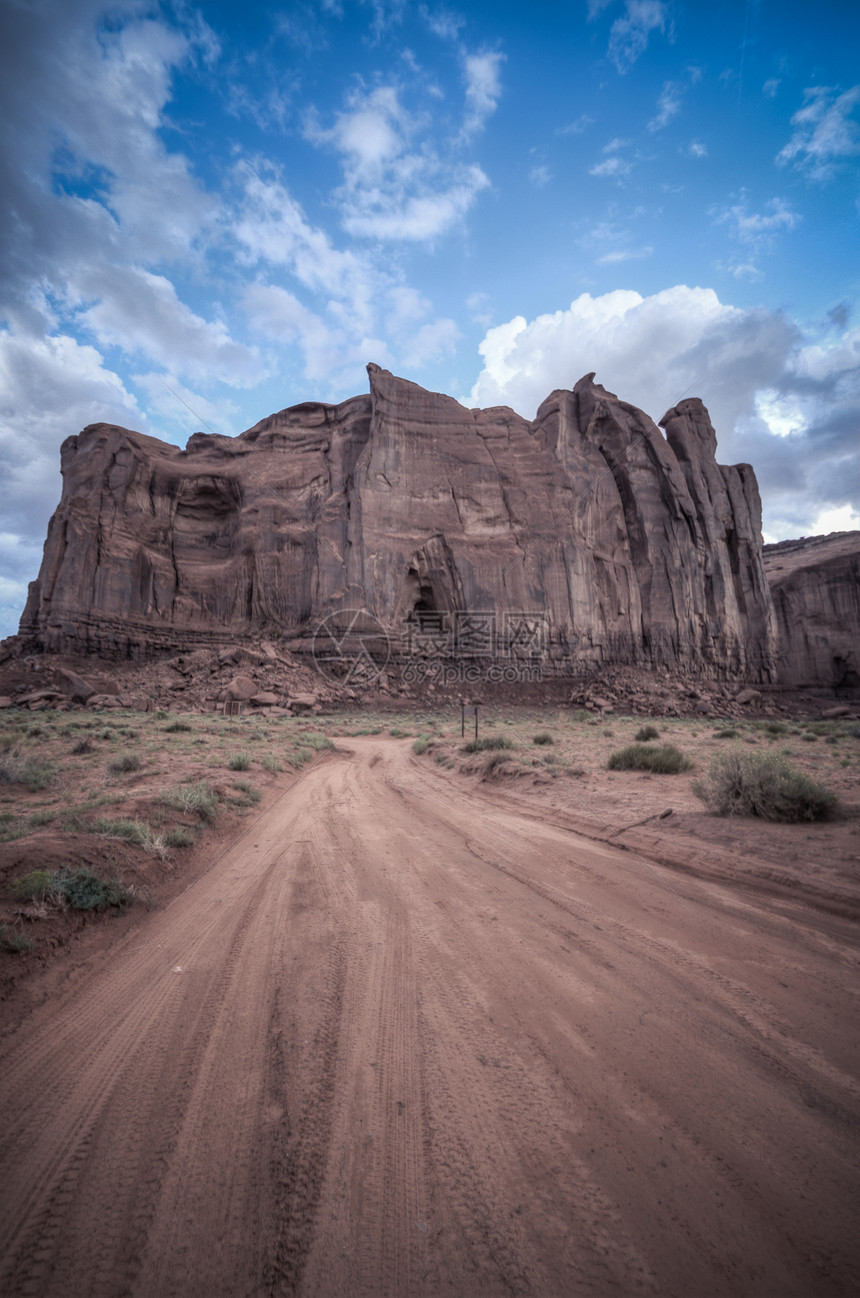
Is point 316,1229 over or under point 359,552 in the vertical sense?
under

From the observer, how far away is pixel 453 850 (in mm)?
4688

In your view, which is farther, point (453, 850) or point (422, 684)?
point (422, 684)

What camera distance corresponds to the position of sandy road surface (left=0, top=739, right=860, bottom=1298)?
4.05 ft

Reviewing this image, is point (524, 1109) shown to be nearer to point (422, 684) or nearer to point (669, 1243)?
point (669, 1243)

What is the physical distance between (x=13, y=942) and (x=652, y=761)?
8.34 m

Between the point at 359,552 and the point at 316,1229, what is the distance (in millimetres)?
31997

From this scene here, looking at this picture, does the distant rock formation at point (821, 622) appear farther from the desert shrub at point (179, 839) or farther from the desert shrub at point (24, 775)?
the desert shrub at point (24, 775)

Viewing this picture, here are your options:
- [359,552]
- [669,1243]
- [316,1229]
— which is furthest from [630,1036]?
[359,552]

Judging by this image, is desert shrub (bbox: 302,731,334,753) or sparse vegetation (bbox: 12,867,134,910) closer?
sparse vegetation (bbox: 12,867,134,910)

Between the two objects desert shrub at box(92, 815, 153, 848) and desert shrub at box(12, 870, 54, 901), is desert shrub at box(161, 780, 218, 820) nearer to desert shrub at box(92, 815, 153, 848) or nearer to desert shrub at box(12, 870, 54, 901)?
desert shrub at box(92, 815, 153, 848)

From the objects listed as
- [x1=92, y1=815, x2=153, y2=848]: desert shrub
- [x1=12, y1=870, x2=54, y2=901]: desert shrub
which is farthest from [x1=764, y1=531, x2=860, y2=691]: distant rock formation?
[x1=12, y1=870, x2=54, y2=901]: desert shrub

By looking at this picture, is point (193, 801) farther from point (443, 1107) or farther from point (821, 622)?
point (821, 622)

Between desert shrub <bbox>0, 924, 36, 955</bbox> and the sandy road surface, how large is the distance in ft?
1.53

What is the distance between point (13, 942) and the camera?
2.67 meters
